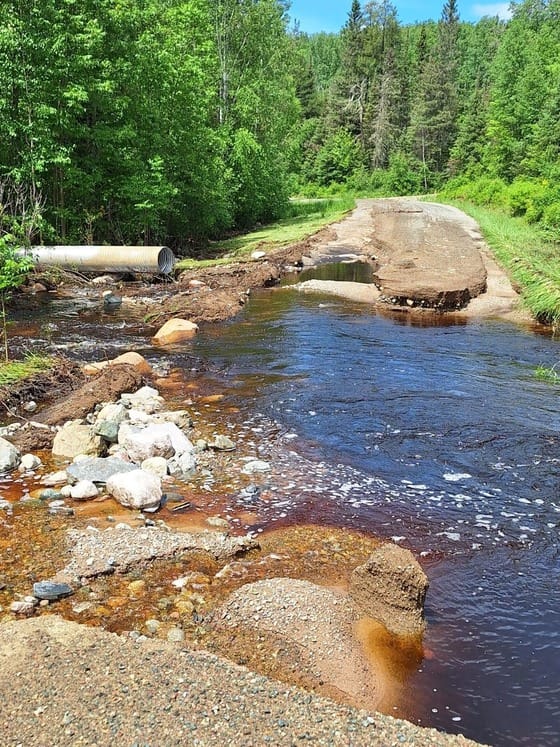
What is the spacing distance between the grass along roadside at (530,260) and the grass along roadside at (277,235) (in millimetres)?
8469

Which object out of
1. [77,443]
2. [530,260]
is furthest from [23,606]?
[530,260]

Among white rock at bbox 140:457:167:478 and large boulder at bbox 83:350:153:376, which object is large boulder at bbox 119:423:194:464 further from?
large boulder at bbox 83:350:153:376

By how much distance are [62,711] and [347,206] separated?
47.2 metres

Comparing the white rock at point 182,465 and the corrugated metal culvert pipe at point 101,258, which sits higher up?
the corrugated metal culvert pipe at point 101,258

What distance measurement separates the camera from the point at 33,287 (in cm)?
1714

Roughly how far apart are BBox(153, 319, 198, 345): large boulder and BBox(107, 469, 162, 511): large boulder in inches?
269

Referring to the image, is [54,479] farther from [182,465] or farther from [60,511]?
[182,465]

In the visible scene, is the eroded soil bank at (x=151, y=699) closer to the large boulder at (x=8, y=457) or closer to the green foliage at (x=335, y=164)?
the large boulder at (x=8, y=457)

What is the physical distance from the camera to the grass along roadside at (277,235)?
23719mm

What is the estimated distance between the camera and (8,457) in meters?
6.91

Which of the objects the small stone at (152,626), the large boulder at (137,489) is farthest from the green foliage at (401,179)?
the small stone at (152,626)

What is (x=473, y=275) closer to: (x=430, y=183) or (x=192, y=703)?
(x=192, y=703)

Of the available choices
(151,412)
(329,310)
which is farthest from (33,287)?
(151,412)

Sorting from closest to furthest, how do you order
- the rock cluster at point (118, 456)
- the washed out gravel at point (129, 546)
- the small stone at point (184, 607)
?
the small stone at point (184, 607)
the washed out gravel at point (129, 546)
the rock cluster at point (118, 456)
